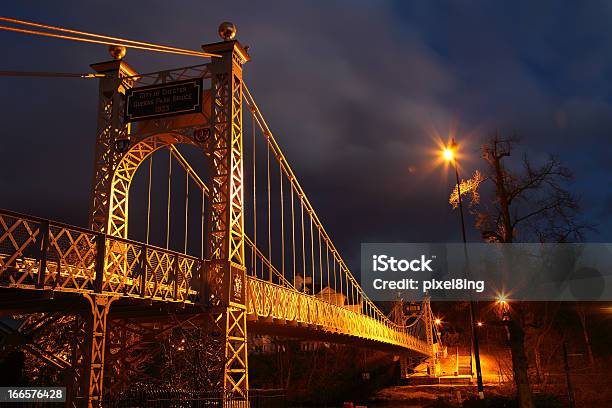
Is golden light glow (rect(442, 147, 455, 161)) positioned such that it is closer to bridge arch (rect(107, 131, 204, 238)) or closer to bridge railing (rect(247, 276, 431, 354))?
bridge railing (rect(247, 276, 431, 354))

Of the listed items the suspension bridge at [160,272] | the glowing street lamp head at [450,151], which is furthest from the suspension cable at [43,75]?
the glowing street lamp head at [450,151]

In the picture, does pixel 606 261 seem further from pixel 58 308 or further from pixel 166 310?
pixel 58 308

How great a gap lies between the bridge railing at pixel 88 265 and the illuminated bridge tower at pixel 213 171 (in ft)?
4.23

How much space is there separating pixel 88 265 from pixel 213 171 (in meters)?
6.91

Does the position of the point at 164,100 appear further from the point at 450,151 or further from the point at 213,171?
the point at 450,151

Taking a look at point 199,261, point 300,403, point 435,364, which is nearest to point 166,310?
point 199,261

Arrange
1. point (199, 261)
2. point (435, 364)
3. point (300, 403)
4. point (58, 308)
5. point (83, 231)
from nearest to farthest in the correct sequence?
point (83, 231) < point (58, 308) < point (199, 261) < point (300, 403) < point (435, 364)

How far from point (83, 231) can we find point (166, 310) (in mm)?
6703

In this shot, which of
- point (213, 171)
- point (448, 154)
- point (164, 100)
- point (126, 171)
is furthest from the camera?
point (448, 154)

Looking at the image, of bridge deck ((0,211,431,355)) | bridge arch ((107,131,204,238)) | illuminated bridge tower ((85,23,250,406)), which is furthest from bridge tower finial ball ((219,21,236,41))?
bridge deck ((0,211,431,355))

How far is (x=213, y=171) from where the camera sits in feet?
73.7

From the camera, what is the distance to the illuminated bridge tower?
21047mm

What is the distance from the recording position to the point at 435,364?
76625 mm

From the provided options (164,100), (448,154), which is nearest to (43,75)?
(164,100)
